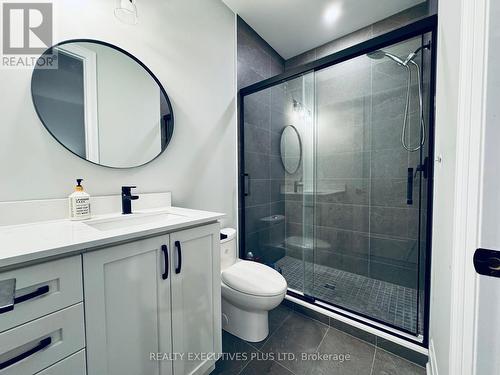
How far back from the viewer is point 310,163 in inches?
87.2

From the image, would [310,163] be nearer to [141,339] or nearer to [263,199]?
[263,199]

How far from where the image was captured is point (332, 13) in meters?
1.89

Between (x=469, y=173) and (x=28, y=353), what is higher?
(x=469, y=173)

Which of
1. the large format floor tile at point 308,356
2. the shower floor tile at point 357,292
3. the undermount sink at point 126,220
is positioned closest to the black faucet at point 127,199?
the undermount sink at point 126,220

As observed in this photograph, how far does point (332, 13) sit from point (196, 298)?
8.20ft

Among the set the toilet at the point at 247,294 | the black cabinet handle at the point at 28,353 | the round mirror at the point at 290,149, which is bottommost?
the toilet at the point at 247,294

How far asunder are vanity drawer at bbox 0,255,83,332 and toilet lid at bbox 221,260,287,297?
861 mm

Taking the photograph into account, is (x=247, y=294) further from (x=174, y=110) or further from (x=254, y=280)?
(x=174, y=110)

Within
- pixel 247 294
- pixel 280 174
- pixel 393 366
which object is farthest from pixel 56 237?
pixel 280 174

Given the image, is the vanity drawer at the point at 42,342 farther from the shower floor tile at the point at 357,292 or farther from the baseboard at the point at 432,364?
the shower floor tile at the point at 357,292

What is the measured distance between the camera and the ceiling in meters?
1.79

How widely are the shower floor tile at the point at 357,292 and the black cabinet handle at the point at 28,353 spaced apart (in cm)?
171

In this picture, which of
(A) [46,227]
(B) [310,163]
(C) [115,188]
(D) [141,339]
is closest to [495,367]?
(D) [141,339]

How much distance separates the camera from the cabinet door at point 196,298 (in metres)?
0.93
